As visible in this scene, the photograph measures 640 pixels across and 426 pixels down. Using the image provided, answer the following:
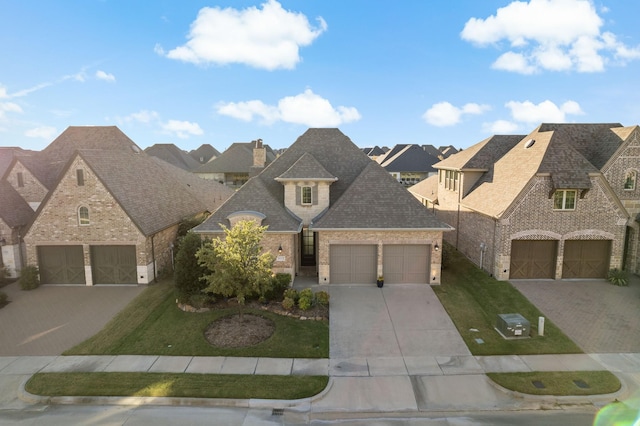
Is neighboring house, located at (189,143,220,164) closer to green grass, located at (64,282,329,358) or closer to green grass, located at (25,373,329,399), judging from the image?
green grass, located at (64,282,329,358)

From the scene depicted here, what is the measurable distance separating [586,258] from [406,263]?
11173 millimetres

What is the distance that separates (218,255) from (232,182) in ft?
146

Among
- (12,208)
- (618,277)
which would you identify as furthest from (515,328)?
(12,208)

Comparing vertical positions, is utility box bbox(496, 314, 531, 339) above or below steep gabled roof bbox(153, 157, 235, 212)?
below

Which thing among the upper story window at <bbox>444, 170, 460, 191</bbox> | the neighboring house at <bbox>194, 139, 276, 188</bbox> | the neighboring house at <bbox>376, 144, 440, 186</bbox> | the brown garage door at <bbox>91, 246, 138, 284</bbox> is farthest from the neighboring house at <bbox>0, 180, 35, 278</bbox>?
the neighboring house at <bbox>376, 144, 440, 186</bbox>

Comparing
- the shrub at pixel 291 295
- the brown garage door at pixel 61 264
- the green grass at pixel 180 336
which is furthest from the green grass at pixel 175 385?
the brown garage door at pixel 61 264

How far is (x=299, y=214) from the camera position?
23.8 meters

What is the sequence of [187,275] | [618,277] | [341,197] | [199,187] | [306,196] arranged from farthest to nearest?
1. [199,187]
2. [306,196]
3. [341,197]
4. [618,277]
5. [187,275]

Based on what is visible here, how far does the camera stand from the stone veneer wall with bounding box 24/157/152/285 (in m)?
22.0

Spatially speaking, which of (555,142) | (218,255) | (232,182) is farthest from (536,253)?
(232,182)

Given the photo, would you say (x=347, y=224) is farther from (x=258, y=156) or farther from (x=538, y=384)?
(x=258, y=156)

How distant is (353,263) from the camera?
72.7 feet

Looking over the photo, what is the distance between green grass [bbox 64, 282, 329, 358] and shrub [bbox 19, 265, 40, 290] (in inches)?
297

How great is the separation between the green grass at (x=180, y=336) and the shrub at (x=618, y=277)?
17.8 m
